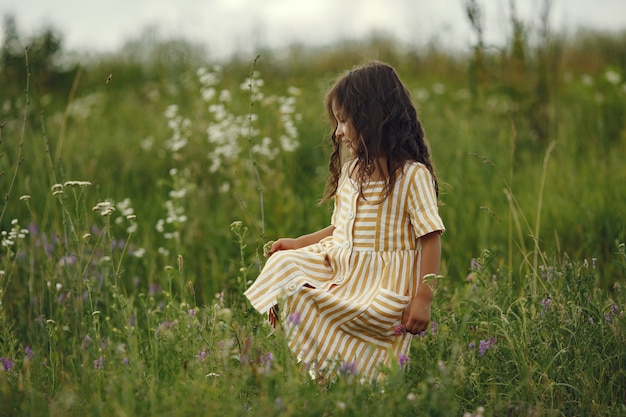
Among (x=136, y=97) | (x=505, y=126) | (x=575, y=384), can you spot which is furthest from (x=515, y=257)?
(x=136, y=97)

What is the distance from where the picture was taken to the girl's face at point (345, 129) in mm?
2898

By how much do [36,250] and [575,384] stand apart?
2.81 metres

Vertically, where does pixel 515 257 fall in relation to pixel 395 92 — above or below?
below

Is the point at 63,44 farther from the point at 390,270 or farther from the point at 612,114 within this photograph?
the point at 390,270

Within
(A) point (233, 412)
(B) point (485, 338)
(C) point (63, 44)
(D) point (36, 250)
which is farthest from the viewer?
(C) point (63, 44)

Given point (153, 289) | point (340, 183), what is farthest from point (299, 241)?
point (153, 289)

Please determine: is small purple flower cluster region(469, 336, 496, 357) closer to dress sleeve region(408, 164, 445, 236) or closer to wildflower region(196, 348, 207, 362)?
dress sleeve region(408, 164, 445, 236)

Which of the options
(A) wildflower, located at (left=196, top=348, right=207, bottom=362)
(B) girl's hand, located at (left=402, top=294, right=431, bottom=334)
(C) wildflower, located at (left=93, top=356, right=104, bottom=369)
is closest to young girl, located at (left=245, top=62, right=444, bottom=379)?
(B) girl's hand, located at (left=402, top=294, right=431, bottom=334)

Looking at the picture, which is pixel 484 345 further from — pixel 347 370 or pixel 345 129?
pixel 345 129

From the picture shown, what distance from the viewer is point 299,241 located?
307cm

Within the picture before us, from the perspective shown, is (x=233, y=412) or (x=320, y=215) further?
(x=320, y=215)

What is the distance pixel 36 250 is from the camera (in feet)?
13.6

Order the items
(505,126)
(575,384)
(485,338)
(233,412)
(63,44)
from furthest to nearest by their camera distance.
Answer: (63,44) < (505,126) < (485,338) < (575,384) < (233,412)

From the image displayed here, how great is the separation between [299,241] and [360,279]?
368mm
